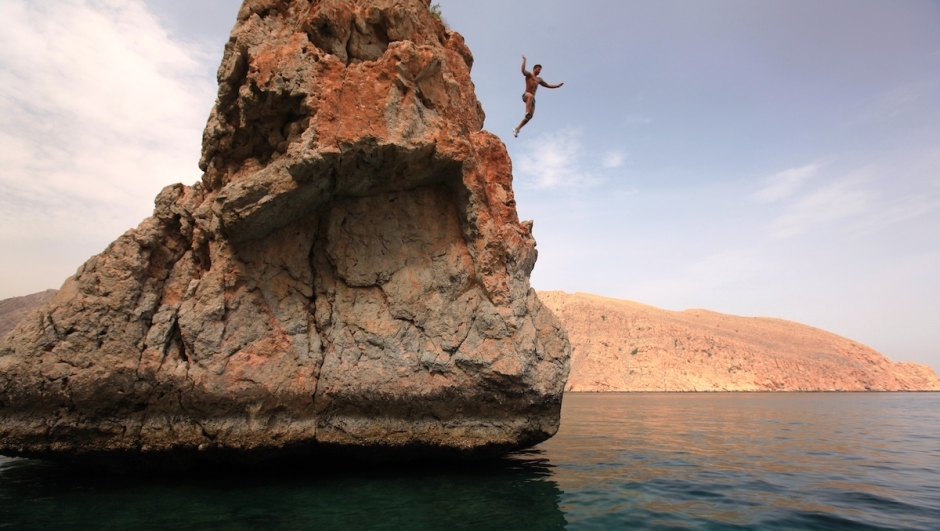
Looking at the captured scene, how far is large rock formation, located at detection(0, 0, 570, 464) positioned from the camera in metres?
8.66

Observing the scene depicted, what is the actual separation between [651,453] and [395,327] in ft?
26.1

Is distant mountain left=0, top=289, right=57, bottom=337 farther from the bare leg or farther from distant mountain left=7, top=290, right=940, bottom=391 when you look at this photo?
distant mountain left=7, top=290, right=940, bottom=391

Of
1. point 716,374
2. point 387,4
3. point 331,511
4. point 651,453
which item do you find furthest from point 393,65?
point 716,374

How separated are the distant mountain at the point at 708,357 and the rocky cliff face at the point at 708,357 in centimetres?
14

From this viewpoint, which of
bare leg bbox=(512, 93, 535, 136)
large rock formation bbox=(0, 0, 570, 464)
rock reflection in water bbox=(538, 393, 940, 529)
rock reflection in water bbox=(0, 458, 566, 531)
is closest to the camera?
rock reflection in water bbox=(0, 458, 566, 531)

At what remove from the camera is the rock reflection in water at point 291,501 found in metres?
6.48

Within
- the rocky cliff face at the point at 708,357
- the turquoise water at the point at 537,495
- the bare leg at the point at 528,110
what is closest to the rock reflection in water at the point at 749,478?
the turquoise water at the point at 537,495

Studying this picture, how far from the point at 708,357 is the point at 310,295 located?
6899 centimetres

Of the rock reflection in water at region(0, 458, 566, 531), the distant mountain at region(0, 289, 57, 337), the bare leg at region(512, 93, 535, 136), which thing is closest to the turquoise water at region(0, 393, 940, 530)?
the rock reflection in water at region(0, 458, 566, 531)

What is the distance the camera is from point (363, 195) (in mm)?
9992

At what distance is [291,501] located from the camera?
7582 mm

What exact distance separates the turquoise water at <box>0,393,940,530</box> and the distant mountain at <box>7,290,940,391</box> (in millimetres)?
54197

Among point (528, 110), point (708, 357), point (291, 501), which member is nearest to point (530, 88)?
point (528, 110)

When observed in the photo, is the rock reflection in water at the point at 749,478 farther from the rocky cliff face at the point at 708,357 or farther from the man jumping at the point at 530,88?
the rocky cliff face at the point at 708,357
